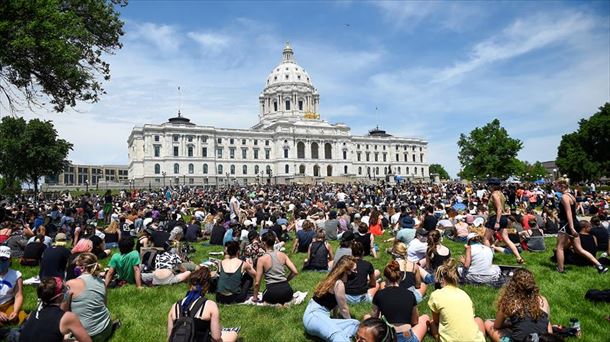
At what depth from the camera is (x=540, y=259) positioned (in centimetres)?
1062

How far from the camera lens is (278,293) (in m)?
7.36

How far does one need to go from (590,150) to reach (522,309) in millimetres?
64717

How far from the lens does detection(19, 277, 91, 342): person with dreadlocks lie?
4.39 metres

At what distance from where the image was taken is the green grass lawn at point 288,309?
6191mm

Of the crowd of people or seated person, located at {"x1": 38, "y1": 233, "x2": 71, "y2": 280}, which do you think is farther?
seated person, located at {"x1": 38, "y1": 233, "x2": 71, "y2": 280}

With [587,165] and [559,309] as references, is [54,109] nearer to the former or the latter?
[559,309]

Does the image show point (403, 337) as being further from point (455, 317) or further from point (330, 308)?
point (330, 308)

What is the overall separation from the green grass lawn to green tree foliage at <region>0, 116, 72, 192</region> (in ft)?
155

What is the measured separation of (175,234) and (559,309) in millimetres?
8909

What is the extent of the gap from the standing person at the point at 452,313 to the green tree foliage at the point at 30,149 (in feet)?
176

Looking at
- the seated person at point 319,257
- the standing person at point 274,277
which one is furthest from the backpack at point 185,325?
the seated person at point 319,257

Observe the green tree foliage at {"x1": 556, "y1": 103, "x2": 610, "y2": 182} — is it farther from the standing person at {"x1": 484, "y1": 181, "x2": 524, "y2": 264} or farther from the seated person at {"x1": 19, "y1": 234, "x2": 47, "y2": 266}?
the seated person at {"x1": 19, "y1": 234, "x2": 47, "y2": 266}

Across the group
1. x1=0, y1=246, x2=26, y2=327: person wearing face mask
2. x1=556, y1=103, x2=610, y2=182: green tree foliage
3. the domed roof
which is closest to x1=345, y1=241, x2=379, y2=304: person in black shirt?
x1=0, y1=246, x2=26, y2=327: person wearing face mask

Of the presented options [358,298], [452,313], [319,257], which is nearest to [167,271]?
[319,257]
